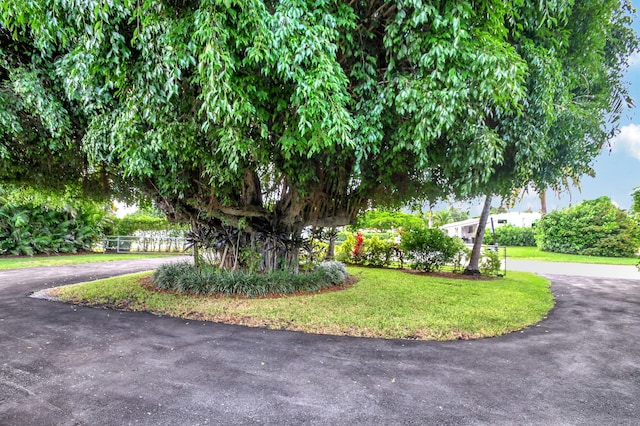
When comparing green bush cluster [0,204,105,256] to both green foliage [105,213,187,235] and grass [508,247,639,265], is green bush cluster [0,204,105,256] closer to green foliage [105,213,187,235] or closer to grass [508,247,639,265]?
green foliage [105,213,187,235]

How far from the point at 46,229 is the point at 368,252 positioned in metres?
13.6

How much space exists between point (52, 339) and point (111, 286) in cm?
391

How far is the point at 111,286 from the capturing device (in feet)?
27.1

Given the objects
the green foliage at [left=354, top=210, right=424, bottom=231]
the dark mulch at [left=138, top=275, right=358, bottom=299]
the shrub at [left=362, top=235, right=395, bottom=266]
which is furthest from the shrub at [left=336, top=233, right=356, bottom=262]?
the green foliage at [left=354, top=210, right=424, bottom=231]

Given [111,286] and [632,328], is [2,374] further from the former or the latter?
[632,328]

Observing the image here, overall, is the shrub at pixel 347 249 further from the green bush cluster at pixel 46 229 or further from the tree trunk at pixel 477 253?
the green bush cluster at pixel 46 229

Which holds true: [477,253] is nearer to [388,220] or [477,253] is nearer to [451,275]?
[451,275]

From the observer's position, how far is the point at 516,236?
26.6 meters

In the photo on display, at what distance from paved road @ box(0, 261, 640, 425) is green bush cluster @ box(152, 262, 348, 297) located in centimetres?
189

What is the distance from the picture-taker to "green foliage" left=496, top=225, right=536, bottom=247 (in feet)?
86.0

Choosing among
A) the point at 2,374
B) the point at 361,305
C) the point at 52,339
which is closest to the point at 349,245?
the point at 361,305

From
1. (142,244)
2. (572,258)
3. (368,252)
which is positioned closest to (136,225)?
(142,244)

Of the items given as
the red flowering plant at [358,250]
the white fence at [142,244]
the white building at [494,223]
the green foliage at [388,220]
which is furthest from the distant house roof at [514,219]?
the white fence at [142,244]

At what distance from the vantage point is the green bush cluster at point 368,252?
13.3m
